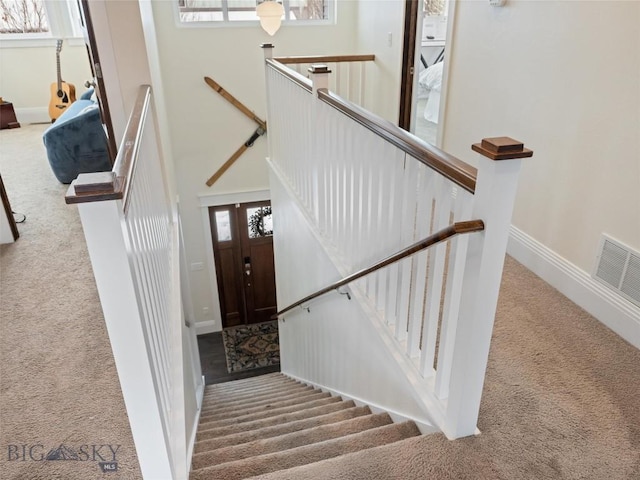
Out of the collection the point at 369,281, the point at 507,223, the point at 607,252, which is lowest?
the point at 369,281

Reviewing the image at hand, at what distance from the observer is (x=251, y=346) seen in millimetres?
7098

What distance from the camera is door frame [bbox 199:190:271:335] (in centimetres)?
641

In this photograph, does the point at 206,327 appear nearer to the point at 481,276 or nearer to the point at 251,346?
the point at 251,346

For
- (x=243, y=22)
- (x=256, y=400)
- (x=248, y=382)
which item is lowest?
(x=248, y=382)

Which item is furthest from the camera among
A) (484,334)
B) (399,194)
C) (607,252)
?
(607,252)

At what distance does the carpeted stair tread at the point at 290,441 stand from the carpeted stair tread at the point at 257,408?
1.16 m

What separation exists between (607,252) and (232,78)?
15.2 feet

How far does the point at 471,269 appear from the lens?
155 centimetres

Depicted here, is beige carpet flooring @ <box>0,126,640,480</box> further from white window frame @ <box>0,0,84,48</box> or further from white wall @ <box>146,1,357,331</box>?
white window frame @ <box>0,0,84,48</box>

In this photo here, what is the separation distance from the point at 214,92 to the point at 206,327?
3.45 metres

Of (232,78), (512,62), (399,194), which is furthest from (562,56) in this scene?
(232,78)

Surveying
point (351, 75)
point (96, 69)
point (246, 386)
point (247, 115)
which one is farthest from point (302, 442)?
point (247, 115)

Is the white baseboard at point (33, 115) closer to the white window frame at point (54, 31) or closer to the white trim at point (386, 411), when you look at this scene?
the white window frame at point (54, 31)

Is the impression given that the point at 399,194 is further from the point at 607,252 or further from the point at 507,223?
the point at 607,252
